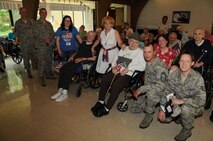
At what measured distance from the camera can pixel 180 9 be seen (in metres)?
8.10

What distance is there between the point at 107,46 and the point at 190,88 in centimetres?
162

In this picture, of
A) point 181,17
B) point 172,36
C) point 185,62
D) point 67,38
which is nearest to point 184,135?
point 185,62

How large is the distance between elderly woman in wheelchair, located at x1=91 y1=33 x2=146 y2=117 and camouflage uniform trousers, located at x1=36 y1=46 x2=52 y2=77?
68.0 inches

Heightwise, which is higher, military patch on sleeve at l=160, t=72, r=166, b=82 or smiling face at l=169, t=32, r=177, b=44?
smiling face at l=169, t=32, r=177, b=44

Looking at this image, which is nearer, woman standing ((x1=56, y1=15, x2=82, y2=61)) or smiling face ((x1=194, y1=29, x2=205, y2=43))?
smiling face ((x1=194, y1=29, x2=205, y2=43))

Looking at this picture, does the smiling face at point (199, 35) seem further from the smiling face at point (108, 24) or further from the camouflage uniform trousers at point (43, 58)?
the camouflage uniform trousers at point (43, 58)


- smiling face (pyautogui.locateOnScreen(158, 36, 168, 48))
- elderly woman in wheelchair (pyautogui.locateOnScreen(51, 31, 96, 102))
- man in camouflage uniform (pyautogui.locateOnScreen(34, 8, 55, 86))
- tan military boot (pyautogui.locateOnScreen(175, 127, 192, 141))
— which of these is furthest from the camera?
man in camouflage uniform (pyautogui.locateOnScreen(34, 8, 55, 86))

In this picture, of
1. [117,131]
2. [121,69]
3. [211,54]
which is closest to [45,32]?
[121,69]

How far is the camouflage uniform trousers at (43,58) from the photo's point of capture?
3766 millimetres

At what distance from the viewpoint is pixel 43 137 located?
2.09m

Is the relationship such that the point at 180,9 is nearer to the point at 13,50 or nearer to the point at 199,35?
the point at 199,35

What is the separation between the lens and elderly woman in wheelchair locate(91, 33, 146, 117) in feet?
8.21

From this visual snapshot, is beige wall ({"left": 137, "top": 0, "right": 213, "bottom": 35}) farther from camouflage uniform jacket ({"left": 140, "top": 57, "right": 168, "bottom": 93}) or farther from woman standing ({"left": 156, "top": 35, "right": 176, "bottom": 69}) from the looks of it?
camouflage uniform jacket ({"left": 140, "top": 57, "right": 168, "bottom": 93})

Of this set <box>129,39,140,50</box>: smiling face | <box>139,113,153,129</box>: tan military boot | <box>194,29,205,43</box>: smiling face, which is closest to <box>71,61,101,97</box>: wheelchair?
<box>129,39,140,50</box>: smiling face
